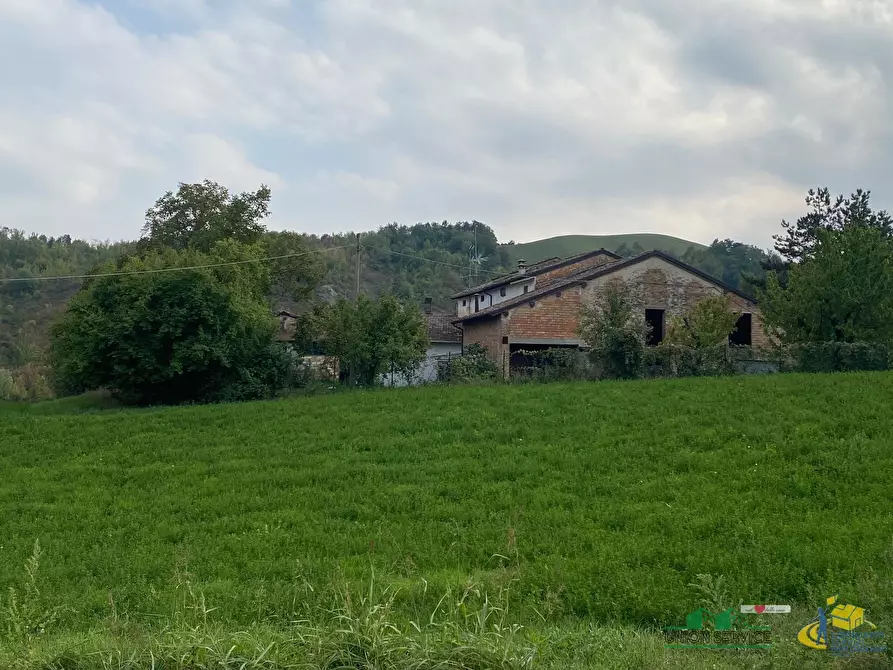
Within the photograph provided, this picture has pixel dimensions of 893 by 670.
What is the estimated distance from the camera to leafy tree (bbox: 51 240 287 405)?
86.2 feet

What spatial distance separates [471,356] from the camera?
30078 mm

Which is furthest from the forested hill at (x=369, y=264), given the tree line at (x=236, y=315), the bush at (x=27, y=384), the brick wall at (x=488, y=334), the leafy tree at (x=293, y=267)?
the brick wall at (x=488, y=334)

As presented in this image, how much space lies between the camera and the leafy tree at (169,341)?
26266 millimetres

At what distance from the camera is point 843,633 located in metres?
5.08

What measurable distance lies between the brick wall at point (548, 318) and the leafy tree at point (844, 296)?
9.10 metres

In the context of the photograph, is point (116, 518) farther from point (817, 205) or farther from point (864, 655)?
point (817, 205)

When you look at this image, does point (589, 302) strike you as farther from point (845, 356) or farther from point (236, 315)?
point (236, 315)

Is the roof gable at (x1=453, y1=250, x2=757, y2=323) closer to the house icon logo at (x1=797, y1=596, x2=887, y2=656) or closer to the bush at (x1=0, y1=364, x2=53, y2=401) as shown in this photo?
the bush at (x1=0, y1=364, x2=53, y2=401)

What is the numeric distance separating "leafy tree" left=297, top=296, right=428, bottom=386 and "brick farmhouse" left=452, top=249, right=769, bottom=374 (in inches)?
169

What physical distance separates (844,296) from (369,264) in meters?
75.4

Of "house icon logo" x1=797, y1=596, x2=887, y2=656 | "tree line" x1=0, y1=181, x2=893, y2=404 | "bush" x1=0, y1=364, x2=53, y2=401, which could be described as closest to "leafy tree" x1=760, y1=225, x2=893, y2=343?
"tree line" x1=0, y1=181, x2=893, y2=404

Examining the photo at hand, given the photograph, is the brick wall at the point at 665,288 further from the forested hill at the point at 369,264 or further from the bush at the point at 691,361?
the forested hill at the point at 369,264

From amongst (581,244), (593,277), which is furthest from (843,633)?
(581,244)

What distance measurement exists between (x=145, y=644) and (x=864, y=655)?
15.2 feet
